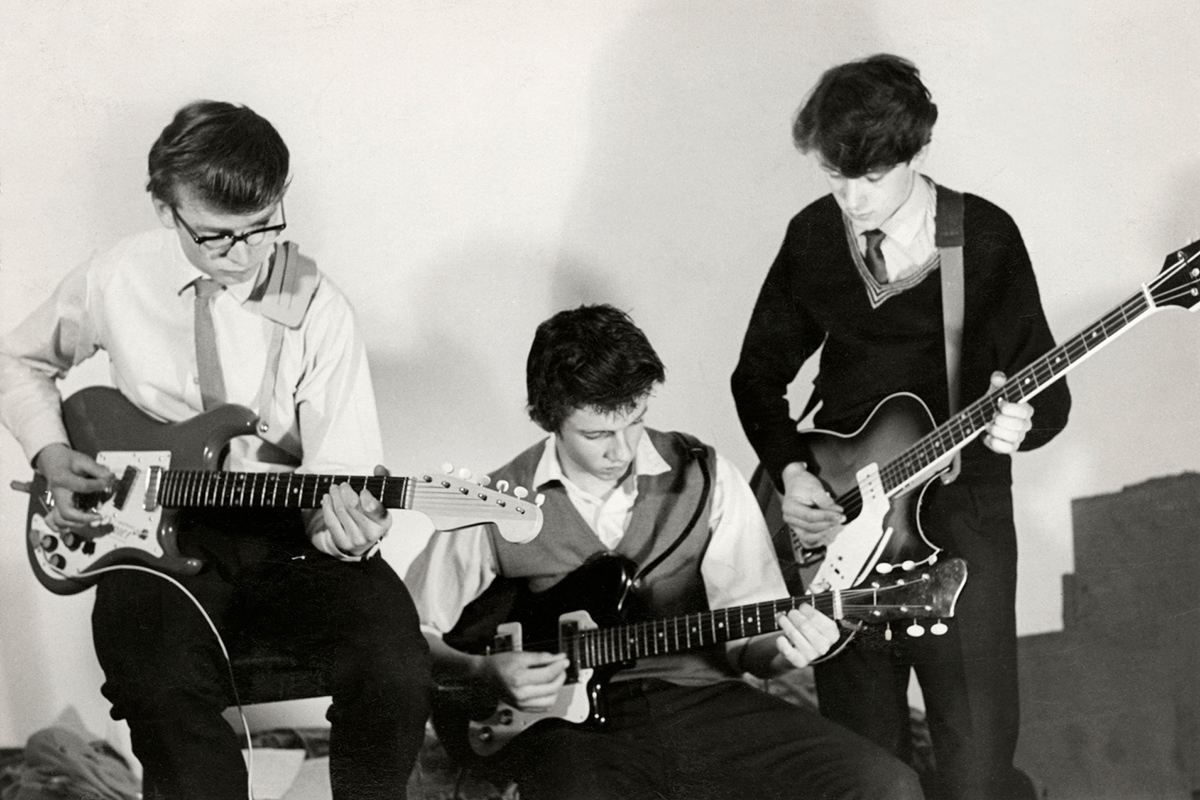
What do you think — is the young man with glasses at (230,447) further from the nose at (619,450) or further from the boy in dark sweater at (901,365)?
the boy in dark sweater at (901,365)

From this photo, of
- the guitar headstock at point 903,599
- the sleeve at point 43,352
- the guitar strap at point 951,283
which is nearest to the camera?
the guitar headstock at point 903,599

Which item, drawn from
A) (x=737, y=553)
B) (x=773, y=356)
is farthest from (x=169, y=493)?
(x=773, y=356)

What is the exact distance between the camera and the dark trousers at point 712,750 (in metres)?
2.27

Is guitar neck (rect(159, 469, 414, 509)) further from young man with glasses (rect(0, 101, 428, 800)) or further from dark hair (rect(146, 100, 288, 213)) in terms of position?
dark hair (rect(146, 100, 288, 213))

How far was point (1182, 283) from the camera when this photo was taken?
7.48ft

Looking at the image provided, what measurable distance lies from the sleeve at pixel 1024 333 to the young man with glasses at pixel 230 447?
1204mm

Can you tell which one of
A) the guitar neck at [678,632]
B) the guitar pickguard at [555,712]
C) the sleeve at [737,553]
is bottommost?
the guitar pickguard at [555,712]

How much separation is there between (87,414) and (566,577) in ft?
3.22

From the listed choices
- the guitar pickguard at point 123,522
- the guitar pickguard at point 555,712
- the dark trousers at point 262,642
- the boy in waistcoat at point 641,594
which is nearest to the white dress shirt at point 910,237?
the boy in waistcoat at point 641,594

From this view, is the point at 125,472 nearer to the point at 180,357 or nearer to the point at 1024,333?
the point at 180,357

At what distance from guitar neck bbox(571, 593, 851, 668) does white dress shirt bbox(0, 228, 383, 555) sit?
0.54 meters

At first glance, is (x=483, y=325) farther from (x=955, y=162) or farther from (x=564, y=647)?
(x=955, y=162)

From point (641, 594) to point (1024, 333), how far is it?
87 centimetres

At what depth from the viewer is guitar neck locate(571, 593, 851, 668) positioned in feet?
7.36
